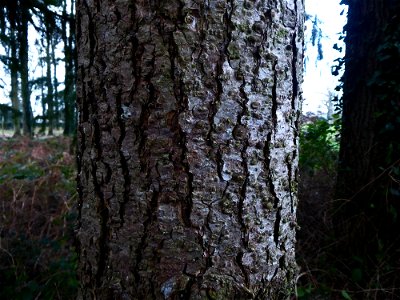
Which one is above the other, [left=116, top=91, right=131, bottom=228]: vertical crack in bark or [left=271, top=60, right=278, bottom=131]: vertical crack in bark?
[left=271, top=60, right=278, bottom=131]: vertical crack in bark

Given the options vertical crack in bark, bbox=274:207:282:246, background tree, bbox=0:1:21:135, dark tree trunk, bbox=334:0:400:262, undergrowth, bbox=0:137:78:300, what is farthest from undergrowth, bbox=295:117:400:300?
background tree, bbox=0:1:21:135

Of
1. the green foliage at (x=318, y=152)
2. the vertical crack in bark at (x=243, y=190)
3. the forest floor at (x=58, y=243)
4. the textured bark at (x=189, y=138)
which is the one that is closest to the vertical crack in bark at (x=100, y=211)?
the textured bark at (x=189, y=138)

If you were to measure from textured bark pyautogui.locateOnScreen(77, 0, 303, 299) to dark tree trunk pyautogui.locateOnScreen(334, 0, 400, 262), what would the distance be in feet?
7.61

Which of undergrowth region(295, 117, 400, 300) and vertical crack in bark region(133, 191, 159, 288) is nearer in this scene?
vertical crack in bark region(133, 191, 159, 288)

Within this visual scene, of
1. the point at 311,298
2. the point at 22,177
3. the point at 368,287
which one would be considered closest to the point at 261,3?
the point at 311,298

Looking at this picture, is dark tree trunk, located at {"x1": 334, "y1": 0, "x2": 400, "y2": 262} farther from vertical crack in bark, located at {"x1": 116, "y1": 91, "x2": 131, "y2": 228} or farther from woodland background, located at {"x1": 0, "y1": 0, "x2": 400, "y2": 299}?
vertical crack in bark, located at {"x1": 116, "y1": 91, "x2": 131, "y2": 228}

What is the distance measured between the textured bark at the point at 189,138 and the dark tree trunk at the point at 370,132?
2.32 meters

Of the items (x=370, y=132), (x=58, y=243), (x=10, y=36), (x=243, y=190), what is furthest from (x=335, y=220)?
(x=10, y=36)

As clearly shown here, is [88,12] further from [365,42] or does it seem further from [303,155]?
[303,155]

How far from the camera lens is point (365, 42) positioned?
10.5 ft

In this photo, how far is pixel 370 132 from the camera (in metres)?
3.10

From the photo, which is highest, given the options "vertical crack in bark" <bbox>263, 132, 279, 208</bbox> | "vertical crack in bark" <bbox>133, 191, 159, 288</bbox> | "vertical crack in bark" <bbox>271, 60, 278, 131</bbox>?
"vertical crack in bark" <bbox>271, 60, 278, 131</bbox>

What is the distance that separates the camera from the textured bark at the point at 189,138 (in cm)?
80

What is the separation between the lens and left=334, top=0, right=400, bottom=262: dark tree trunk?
294 cm
